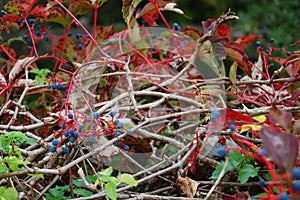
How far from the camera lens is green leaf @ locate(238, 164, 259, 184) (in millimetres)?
697

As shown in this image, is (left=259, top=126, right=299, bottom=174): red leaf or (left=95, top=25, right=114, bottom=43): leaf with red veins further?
(left=95, top=25, right=114, bottom=43): leaf with red veins

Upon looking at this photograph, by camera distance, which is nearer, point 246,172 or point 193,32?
point 246,172

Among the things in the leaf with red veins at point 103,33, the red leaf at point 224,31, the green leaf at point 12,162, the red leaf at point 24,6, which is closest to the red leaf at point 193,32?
the red leaf at point 224,31

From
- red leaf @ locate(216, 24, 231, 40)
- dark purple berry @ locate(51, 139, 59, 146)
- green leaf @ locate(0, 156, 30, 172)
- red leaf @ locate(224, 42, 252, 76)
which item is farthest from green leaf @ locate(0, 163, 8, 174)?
red leaf @ locate(216, 24, 231, 40)

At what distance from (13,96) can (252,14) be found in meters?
2.18

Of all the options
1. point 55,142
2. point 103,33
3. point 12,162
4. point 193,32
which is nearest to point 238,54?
point 193,32

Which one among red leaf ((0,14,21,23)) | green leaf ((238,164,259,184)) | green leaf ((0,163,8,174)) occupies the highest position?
red leaf ((0,14,21,23))

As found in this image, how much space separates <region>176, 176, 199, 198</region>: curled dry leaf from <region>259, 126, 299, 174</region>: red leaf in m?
0.28

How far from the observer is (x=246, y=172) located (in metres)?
0.71

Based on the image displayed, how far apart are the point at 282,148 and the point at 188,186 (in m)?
0.31

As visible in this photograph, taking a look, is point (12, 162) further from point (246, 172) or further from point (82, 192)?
point (246, 172)

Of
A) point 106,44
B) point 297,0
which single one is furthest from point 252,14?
point 106,44

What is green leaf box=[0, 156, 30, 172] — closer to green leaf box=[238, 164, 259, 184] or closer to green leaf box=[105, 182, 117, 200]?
green leaf box=[105, 182, 117, 200]

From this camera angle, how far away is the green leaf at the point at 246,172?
27.5 inches
